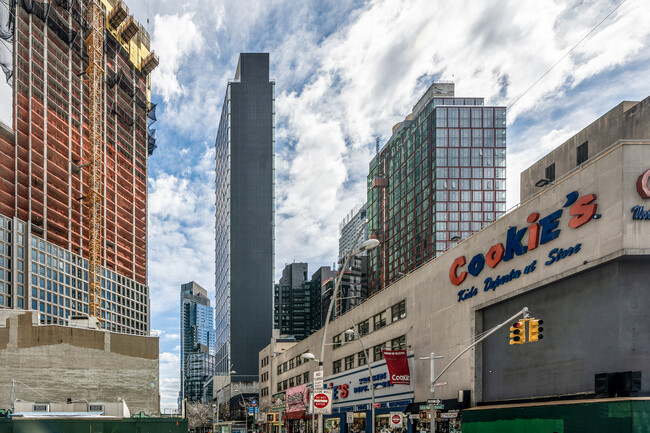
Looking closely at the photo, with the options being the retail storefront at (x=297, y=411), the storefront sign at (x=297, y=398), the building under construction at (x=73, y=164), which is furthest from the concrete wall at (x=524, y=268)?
the building under construction at (x=73, y=164)

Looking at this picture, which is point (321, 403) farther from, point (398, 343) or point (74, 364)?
point (74, 364)

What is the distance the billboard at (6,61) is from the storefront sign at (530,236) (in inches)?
4644

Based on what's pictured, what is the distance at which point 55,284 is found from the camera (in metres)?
139

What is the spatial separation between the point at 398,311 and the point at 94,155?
5189 inches

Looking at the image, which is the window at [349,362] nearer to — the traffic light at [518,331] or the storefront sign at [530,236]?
the storefront sign at [530,236]

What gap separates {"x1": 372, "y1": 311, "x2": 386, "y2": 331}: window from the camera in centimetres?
5085

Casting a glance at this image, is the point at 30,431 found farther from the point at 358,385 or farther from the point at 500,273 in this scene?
the point at 358,385

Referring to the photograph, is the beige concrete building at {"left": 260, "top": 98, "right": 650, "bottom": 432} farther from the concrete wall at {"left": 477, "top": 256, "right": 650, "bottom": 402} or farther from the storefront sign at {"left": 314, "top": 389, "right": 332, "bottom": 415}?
the storefront sign at {"left": 314, "top": 389, "right": 332, "bottom": 415}

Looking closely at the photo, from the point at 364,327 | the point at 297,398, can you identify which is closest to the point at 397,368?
the point at 364,327

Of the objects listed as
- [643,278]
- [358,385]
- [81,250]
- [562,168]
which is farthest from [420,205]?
[643,278]

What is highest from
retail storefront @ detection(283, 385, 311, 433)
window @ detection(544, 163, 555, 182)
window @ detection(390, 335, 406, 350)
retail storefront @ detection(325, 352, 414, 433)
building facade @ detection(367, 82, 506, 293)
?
building facade @ detection(367, 82, 506, 293)

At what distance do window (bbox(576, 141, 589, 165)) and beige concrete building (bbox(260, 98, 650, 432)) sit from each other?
40 cm

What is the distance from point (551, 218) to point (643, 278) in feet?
16.9

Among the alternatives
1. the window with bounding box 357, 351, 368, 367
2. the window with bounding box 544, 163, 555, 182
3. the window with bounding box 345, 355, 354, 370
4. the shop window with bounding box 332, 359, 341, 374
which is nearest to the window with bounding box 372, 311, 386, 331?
the window with bounding box 357, 351, 368, 367
